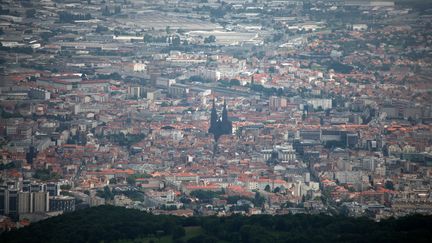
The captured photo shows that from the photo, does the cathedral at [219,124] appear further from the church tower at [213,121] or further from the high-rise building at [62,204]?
the high-rise building at [62,204]

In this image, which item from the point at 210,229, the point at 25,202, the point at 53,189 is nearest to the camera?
the point at 210,229

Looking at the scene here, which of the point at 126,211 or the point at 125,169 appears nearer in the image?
the point at 126,211

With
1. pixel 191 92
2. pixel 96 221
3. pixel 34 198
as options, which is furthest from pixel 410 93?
pixel 96 221

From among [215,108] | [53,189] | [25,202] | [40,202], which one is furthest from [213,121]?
[25,202]

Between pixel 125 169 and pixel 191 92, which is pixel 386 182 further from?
pixel 191 92

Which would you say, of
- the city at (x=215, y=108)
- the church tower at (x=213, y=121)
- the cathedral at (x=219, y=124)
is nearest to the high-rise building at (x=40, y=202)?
the city at (x=215, y=108)

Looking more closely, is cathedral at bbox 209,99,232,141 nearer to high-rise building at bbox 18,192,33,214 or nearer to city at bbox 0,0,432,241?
city at bbox 0,0,432,241

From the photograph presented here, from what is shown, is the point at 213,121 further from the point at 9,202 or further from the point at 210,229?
the point at 210,229
